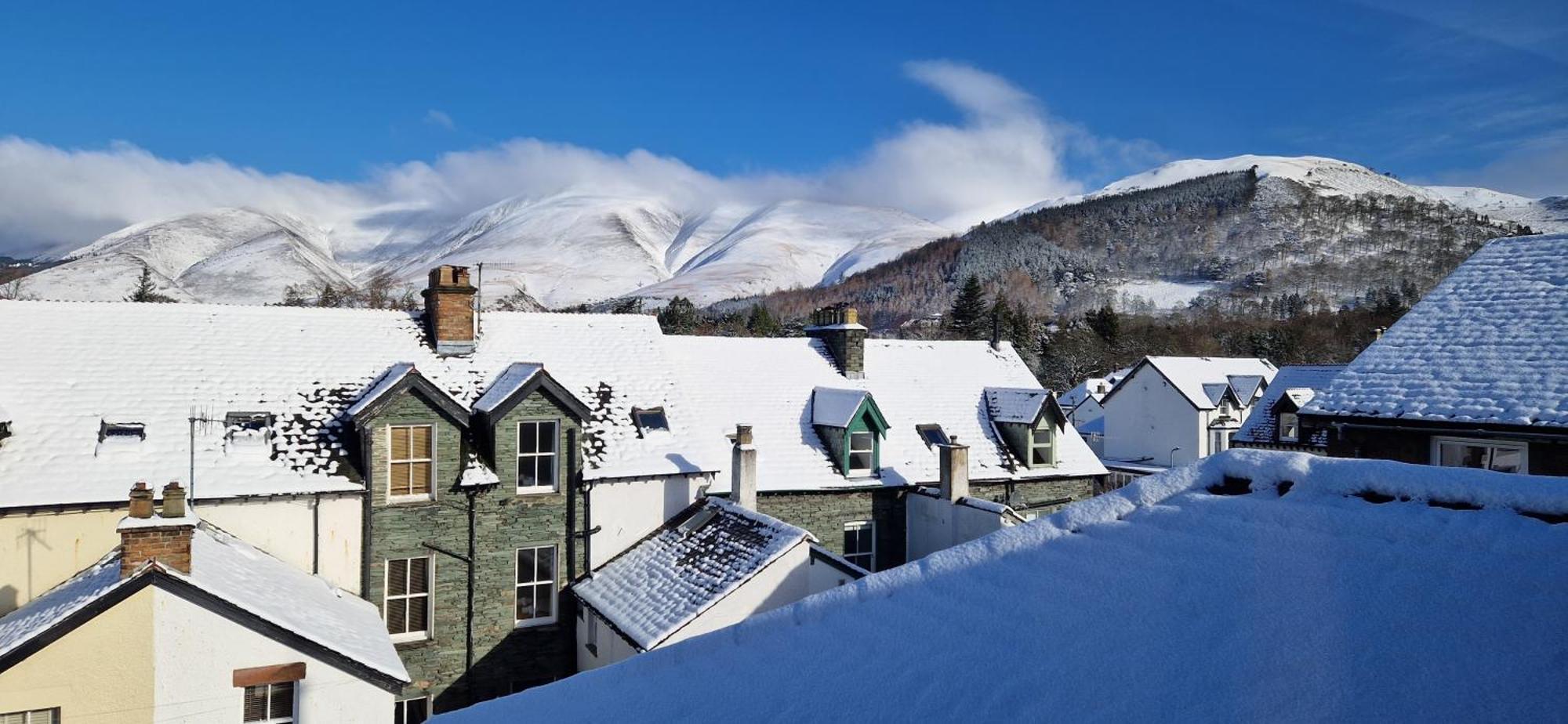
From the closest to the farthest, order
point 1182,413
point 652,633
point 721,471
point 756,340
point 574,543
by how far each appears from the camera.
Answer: point 652,633, point 574,543, point 721,471, point 756,340, point 1182,413

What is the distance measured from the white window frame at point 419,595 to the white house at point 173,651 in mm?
3227

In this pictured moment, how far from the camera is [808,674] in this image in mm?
3754

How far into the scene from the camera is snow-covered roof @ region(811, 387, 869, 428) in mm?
20078

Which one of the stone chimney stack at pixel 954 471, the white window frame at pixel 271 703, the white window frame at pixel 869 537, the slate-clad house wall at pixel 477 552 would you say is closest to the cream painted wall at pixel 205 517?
the slate-clad house wall at pixel 477 552

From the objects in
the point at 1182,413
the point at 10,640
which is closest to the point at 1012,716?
the point at 10,640

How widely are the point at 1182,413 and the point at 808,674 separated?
44949mm

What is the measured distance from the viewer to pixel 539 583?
55.4 feet

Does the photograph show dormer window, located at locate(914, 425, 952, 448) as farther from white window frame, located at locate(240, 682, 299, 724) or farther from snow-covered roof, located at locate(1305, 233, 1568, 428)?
white window frame, located at locate(240, 682, 299, 724)

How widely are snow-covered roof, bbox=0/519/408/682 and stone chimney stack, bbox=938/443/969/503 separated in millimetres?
11175

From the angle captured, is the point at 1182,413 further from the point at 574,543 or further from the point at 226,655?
the point at 226,655

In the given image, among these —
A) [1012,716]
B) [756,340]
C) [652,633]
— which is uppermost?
[756,340]

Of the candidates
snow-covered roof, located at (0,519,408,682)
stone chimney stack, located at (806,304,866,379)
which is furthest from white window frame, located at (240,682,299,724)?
stone chimney stack, located at (806,304,866,379)

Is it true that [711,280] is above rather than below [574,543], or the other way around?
above

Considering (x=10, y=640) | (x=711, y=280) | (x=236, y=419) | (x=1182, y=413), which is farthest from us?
(x=711, y=280)
